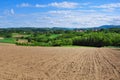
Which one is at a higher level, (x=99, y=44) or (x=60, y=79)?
(x=60, y=79)

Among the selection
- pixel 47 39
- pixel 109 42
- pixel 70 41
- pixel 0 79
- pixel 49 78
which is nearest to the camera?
pixel 0 79

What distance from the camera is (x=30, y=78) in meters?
17.2

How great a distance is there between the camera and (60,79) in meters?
17.2

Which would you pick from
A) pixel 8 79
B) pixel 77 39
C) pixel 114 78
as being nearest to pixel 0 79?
pixel 8 79

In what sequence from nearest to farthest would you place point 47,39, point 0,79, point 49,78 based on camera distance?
point 0,79, point 49,78, point 47,39

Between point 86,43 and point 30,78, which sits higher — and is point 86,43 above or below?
below

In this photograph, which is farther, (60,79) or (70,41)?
(70,41)

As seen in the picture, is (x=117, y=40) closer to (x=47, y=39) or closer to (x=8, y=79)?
(x=47, y=39)

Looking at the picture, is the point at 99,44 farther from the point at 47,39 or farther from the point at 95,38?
the point at 47,39

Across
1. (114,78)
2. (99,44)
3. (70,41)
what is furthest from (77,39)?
(114,78)

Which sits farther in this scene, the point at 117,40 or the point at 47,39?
the point at 47,39

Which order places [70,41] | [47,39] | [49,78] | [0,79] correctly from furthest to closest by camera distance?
[47,39] < [70,41] < [49,78] < [0,79]

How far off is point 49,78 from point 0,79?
→ 3036mm

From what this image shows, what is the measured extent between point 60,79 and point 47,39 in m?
126
